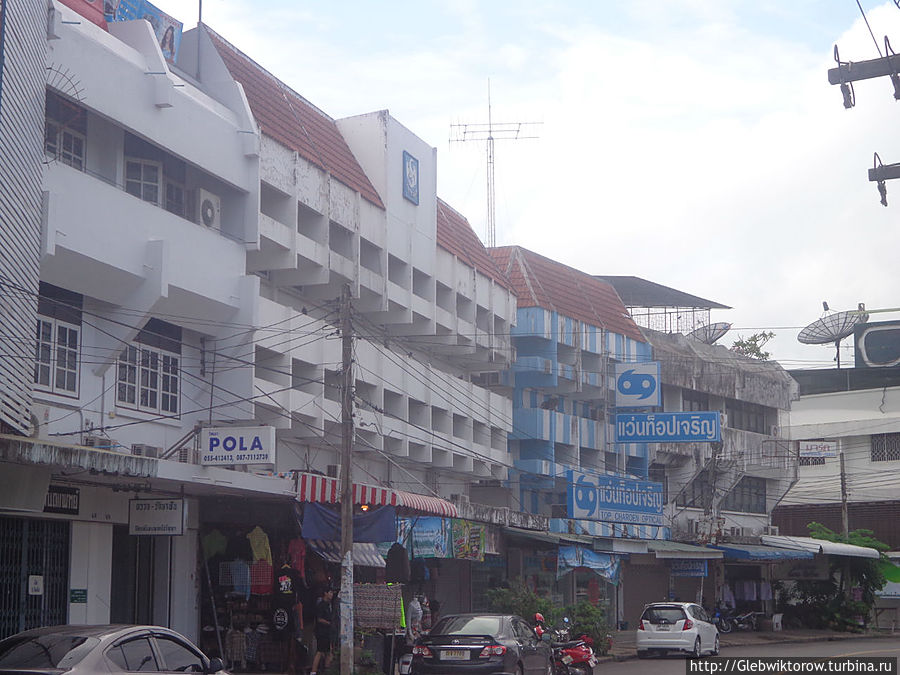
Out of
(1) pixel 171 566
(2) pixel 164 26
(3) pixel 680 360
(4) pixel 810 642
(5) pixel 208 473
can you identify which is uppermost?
(2) pixel 164 26

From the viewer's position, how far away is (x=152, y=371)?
2355 cm

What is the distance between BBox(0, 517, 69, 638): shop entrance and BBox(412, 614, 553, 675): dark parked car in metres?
6.14

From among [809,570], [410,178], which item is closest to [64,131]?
[410,178]

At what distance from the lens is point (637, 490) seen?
3900cm

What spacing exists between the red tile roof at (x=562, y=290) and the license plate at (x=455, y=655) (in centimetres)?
2297

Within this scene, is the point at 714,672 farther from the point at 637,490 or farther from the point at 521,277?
the point at 521,277

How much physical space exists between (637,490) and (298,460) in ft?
46.9

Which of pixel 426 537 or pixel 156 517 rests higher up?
pixel 156 517

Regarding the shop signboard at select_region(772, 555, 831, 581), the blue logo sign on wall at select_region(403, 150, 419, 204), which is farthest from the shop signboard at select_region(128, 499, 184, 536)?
the shop signboard at select_region(772, 555, 831, 581)

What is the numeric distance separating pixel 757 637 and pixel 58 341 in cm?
2811

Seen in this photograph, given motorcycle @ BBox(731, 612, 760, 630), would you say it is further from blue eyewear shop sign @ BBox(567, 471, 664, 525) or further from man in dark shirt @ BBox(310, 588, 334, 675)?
man in dark shirt @ BBox(310, 588, 334, 675)

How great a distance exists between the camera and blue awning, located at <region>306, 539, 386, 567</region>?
23797 millimetres

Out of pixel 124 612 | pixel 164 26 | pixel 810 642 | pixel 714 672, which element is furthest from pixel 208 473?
pixel 810 642

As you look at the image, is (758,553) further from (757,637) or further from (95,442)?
(95,442)
